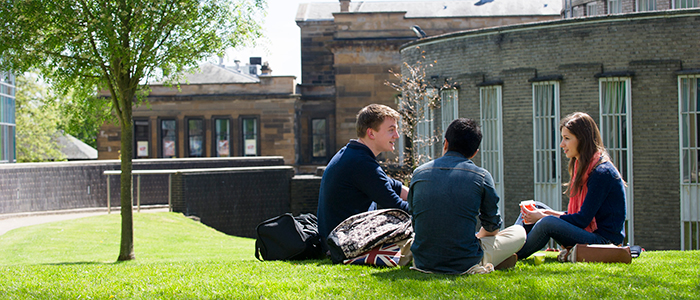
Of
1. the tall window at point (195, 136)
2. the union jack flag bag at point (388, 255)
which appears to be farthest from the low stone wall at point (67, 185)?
the union jack flag bag at point (388, 255)

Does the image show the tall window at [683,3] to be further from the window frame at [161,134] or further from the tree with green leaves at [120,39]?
the window frame at [161,134]

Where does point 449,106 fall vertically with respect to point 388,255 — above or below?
above

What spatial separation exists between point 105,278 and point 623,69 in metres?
12.6

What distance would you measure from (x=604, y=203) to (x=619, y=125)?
31.9 feet

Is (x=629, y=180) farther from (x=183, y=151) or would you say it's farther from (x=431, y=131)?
(x=183, y=151)

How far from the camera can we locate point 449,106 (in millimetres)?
17797

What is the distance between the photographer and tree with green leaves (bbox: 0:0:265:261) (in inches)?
424

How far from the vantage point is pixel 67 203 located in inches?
751

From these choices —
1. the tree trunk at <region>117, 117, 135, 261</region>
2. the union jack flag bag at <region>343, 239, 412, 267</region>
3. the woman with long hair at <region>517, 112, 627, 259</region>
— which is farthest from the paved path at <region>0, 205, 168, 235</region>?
the woman with long hair at <region>517, 112, 627, 259</region>

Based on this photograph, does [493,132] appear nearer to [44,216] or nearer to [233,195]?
[233,195]

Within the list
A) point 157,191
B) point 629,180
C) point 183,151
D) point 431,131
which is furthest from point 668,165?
point 183,151

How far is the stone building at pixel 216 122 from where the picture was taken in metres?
33.2

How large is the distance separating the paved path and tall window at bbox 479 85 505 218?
10227 mm

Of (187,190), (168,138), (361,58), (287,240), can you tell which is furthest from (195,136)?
(287,240)
